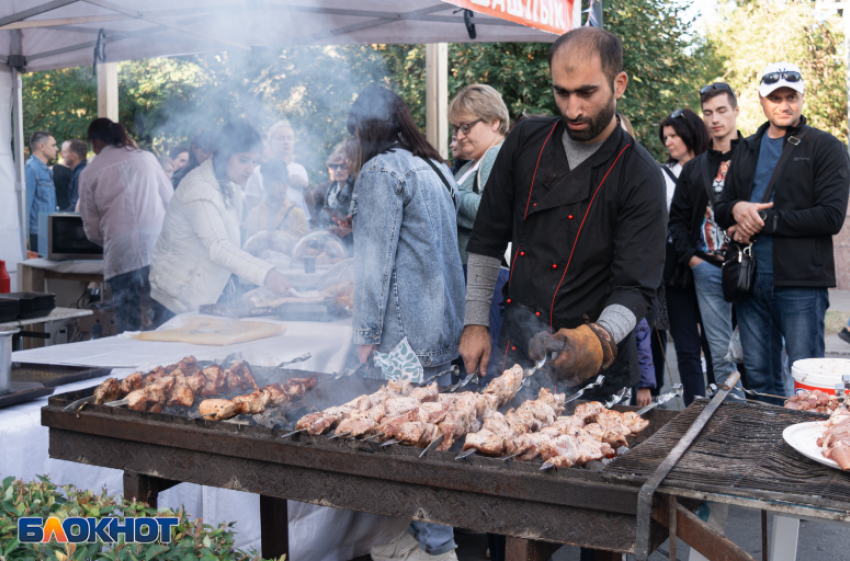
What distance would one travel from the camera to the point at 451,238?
3650mm

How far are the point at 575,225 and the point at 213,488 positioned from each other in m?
1.90

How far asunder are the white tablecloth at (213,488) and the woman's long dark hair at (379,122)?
1049 mm

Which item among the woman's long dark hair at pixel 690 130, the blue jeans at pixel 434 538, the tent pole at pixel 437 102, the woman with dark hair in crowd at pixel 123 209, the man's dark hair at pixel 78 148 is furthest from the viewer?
the man's dark hair at pixel 78 148

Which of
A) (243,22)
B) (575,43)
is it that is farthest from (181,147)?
(575,43)

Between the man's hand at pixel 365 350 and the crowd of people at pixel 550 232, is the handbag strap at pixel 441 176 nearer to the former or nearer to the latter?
the crowd of people at pixel 550 232

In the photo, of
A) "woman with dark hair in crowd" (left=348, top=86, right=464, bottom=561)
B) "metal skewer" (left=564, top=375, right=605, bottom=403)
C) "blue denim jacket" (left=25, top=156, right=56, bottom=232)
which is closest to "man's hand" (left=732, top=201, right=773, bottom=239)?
"woman with dark hair in crowd" (left=348, top=86, right=464, bottom=561)

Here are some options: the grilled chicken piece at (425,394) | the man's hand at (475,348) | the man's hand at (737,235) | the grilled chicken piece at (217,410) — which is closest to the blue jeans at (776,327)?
the man's hand at (737,235)

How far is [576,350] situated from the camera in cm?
226

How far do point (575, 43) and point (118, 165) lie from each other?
484 cm

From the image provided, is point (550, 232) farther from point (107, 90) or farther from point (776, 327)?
point (107, 90)

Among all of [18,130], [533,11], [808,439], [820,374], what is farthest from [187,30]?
[808,439]

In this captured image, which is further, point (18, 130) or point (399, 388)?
point (18, 130)

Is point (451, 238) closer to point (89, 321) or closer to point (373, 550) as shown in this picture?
point (373, 550)

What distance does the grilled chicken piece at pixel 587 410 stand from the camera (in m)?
2.42
